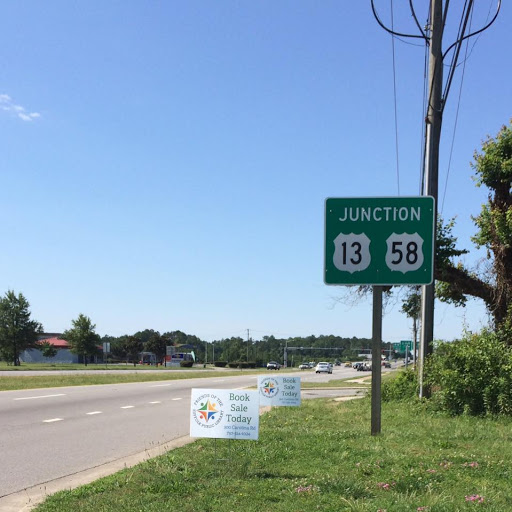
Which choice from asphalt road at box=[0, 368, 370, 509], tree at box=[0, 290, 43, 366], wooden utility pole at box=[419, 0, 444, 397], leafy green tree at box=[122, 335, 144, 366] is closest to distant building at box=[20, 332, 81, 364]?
leafy green tree at box=[122, 335, 144, 366]

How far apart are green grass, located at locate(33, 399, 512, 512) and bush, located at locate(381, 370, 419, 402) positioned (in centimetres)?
696

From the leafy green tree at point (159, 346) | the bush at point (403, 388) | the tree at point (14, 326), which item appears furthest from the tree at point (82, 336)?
the bush at point (403, 388)

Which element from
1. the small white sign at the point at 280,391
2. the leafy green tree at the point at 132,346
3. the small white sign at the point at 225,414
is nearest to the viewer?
the small white sign at the point at 225,414

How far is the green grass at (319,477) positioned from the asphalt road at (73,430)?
1.46 meters

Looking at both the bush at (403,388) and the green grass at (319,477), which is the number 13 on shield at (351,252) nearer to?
the green grass at (319,477)

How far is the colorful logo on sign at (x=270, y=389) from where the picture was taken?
1298 centimetres

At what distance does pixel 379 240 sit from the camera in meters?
8.55

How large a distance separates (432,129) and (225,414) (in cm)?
1103

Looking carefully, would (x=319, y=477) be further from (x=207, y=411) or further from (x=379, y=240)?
(x=379, y=240)

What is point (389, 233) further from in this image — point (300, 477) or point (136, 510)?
point (136, 510)

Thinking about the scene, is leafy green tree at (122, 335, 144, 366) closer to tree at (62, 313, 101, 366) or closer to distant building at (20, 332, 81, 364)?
distant building at (20, 332, 81, 364)

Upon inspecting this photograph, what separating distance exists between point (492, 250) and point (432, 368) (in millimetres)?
4067

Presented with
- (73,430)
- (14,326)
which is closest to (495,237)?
(73,430)

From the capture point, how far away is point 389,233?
853 centimetres
